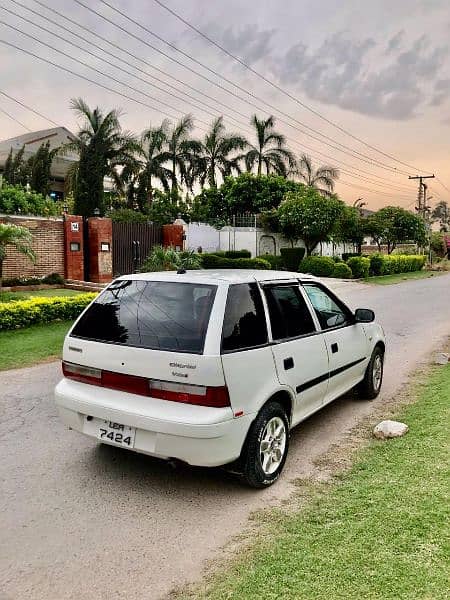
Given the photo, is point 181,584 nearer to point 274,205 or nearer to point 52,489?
point 52,489

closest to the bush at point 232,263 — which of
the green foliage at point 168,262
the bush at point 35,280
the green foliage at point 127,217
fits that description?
the green foliage at point 168,262

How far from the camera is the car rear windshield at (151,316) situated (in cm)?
356

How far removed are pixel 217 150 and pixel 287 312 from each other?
3728 centimetres

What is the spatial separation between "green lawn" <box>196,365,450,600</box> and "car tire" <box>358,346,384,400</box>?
1757mm

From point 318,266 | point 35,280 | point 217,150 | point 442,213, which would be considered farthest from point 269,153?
point 442,213

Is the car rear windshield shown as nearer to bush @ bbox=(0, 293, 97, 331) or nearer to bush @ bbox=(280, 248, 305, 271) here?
bush @ bbox=(0, 293, 97, 331)

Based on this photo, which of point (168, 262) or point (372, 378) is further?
point (168, 262)

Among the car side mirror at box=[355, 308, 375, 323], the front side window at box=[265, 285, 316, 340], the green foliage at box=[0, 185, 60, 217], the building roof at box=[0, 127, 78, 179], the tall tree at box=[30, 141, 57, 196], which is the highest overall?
the building roof at box=[0, 127, 78, 179]

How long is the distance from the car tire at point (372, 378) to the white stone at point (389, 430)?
3.23 ft

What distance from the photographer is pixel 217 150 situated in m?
39.6

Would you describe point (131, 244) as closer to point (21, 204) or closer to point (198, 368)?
point (21, 204)

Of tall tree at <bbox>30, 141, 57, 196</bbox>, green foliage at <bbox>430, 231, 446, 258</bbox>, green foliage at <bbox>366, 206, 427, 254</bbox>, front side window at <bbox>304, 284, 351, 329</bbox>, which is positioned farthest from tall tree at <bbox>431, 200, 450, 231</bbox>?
front side window at <bbox>304, 284, 351, 329</bbox>

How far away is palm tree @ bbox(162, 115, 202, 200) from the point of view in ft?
121

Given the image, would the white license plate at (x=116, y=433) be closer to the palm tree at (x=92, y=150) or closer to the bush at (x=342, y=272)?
the bush at (x=342, y=272)
